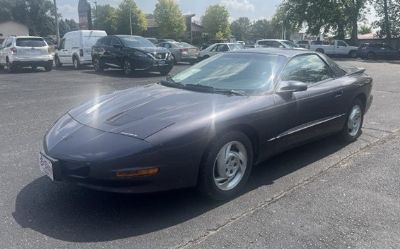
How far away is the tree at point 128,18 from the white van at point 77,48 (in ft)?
160

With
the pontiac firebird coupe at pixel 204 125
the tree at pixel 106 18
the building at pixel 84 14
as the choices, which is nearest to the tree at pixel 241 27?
the tree at pixel 106 18

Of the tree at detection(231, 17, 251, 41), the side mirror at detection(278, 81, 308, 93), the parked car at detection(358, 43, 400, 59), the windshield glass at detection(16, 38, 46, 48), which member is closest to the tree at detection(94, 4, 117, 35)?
the tree at detection(231, 17, 251, 41)

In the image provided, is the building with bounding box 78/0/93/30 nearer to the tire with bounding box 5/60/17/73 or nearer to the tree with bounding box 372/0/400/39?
the tire with bounding box 5/60/17/73

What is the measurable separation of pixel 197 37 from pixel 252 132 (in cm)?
7271

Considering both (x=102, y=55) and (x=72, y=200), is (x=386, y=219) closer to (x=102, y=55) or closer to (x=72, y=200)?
(x=72, y=200)

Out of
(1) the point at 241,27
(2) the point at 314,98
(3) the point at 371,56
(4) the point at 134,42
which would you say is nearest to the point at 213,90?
(2) the point at 314,98

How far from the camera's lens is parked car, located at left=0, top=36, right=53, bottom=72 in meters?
18.6

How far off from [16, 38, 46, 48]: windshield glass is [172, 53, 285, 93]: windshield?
51.2 feet

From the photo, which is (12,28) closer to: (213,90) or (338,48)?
(338,48)

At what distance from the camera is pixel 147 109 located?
392 cm

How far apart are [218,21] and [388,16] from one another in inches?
1247

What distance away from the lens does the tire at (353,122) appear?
18.9ft

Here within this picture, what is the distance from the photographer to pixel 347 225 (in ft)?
11.2

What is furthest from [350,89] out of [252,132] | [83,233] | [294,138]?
[83,233]
